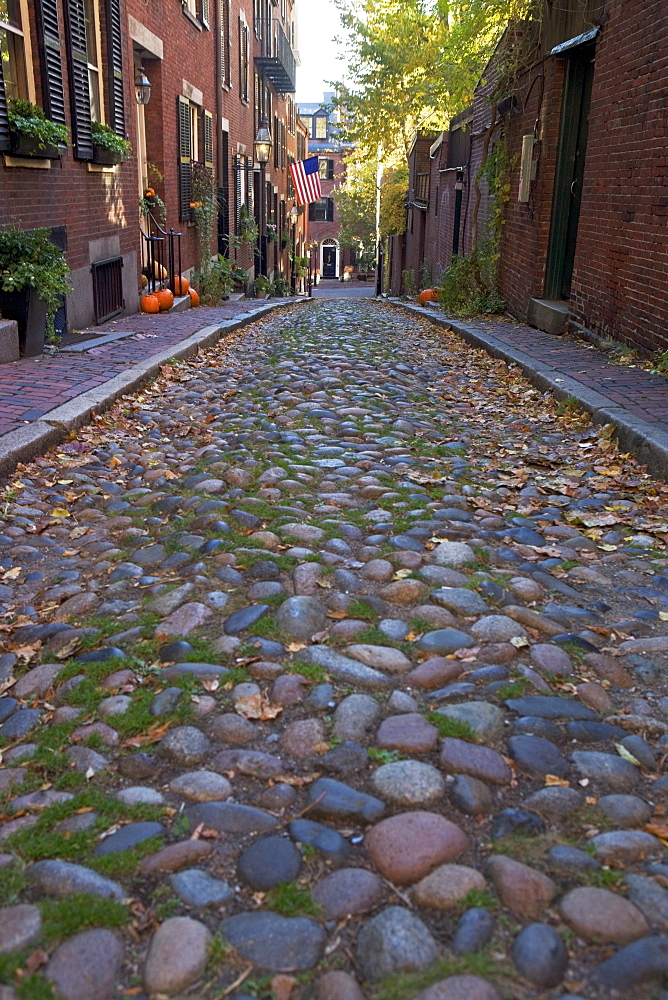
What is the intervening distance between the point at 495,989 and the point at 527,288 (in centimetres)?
Answer: 1048

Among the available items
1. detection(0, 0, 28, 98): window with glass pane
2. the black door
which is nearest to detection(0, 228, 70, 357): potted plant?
detection(0, 0, 28, 98): window with glass pane

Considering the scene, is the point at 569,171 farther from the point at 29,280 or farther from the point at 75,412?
the point at 75,412

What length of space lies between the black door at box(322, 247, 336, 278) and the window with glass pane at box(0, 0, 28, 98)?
57.4 m

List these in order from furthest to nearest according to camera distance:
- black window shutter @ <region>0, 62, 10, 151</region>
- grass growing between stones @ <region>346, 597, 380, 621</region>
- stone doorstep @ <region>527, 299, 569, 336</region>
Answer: stone doorstep @ <region>527, 299, 569, 336</region> < black window shutter @ <region>0, 62, 10, 151</region> < grass growing between stones @ <region>346, 597, 380, 621</region>

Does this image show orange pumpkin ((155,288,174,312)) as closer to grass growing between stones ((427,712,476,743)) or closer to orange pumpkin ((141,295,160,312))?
orange pumpkin ((141,295,160,312))

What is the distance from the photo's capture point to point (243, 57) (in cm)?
2366

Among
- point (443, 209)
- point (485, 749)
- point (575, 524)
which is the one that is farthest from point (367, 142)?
point (485, 749)

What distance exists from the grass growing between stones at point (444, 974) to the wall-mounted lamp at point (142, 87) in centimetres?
1366

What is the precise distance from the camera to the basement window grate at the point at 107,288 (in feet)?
35.3

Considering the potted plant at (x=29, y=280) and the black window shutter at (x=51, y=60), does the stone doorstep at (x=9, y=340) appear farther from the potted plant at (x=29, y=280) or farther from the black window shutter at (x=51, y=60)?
the black window shutter at (x=51, y=60)

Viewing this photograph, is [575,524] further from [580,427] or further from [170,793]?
[170,793]

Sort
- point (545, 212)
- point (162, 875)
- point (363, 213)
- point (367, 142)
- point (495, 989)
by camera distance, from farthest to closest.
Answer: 1. point (363, 213)
2. point (367, 142)
3. point (545, 212)
4. point (162, 875)
5. point (495, 989)

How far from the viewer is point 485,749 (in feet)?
7.82

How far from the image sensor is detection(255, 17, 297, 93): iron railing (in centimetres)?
2697
